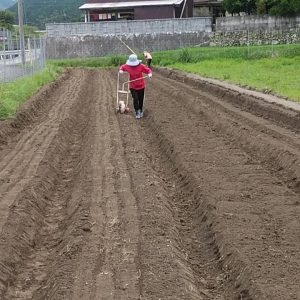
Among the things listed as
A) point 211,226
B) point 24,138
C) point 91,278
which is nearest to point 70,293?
point 91,278

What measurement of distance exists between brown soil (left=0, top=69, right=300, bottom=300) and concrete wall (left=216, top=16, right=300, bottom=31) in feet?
121

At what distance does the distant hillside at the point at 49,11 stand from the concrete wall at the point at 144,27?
6397cm

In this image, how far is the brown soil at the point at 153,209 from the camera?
6.27 m

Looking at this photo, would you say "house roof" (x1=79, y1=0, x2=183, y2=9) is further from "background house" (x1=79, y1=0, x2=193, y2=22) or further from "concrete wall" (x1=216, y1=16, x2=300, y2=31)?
"concrete wall" (x1=216, y1=16, x2=300, y2=31)

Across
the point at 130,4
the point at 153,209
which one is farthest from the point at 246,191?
the point at 130,4

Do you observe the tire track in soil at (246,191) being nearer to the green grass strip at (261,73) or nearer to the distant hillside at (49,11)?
the green grass strip at (261,73)

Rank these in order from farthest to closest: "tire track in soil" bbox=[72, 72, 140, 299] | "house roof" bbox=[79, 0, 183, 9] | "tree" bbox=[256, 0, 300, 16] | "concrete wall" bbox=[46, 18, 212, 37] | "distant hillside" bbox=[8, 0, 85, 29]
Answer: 1. "distant hillside" bbox=[8, 0, 85, 29]
2. "house roof" bbox=[79, 0, 183, 9]
3. "concrete wall" bbox=[46, 18, 212, 37]
4. "tree" bbox=[256, 0, 300, 16]
5. "tire track in soil" bbox=[72, 72, 140, 299]

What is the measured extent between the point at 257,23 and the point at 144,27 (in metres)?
9.94

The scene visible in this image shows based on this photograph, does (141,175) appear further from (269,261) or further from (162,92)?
(162,92)

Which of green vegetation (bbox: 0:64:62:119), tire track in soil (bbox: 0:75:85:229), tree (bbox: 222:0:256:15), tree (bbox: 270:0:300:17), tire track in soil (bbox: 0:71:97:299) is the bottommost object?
tire track in soil (bbox: 0:71:97:299)

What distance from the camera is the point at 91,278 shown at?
6.27m

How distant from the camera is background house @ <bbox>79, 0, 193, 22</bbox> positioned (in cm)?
A: 6462

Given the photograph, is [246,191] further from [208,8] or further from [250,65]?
[208,8]

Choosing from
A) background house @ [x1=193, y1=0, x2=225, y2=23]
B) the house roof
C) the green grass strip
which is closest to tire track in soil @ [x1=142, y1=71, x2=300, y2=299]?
the green grass strip
